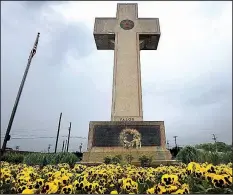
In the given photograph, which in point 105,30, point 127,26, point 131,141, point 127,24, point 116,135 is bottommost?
point 131,141

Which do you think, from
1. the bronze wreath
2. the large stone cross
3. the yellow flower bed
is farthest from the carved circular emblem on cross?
the yellow flower bed

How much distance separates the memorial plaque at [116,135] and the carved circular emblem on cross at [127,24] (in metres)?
8.31

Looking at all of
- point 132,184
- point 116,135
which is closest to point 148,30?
point 116,135

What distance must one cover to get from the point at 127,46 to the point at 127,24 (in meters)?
1.92

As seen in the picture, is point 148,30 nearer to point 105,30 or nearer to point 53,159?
point 105,30

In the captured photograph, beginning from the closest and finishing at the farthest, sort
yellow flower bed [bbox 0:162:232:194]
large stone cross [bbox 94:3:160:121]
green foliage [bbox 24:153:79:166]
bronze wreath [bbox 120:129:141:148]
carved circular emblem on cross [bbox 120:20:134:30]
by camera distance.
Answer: yellow flower bed [bbox 0:162:232:194] < green foliage [bbox 24:153:79:166] < bronze wreath [bbox 120:129:141:148] < large stone cross [bbox 94:3:160:121] < carved circular emblem on cross [bbox 120:20:134:30]

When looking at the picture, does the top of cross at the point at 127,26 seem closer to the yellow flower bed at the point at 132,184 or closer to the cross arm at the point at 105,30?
the cross arm at the point at 105,30

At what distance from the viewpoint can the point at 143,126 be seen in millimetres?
12172

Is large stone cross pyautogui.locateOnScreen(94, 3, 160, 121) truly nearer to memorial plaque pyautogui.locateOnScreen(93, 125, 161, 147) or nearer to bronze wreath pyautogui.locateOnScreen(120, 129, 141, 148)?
memorial plaque pyautogui.locateOnScreen(93, 125, 161, 147)

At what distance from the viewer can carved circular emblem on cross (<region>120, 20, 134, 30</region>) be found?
1744cm

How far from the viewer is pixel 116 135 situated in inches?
470

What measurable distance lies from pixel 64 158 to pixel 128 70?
7.11 m

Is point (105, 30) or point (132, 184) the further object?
point (105, 30)

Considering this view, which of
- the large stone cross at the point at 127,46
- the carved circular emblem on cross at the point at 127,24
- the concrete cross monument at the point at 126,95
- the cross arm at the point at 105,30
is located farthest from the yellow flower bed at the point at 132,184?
the carved circular emblem on cross at the point at 127,24
